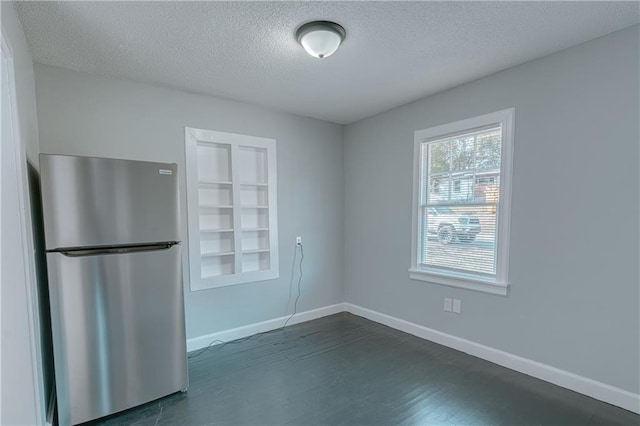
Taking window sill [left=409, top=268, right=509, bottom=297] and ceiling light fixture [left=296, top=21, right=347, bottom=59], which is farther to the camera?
window sill [left=409, top=268, right=509, bottom=297]

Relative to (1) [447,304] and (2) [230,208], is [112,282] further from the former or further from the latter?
(1) [447,304]

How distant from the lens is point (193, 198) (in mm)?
2975

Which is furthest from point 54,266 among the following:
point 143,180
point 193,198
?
point 193,198

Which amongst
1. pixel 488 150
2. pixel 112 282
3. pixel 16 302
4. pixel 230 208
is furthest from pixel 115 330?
pixel 488 150

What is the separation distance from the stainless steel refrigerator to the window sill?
7.49 ft

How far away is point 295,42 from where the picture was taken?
210 centimetres

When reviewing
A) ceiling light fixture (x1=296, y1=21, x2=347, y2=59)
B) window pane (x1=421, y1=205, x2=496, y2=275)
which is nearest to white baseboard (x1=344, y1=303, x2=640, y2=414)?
window pane (x1=421, y1=205, x2=496, y2=275)

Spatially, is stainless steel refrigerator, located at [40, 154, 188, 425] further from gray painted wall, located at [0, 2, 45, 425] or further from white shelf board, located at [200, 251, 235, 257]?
white shelf board, located at [200, 251, 235, 257]

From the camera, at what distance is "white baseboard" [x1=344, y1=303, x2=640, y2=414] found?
80.4 inches

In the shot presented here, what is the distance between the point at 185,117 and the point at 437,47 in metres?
2.27

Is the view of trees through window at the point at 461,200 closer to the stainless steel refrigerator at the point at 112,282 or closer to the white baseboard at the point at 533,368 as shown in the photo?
the white baseboard at the point at 533,368

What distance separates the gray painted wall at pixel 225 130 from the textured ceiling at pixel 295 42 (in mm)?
181

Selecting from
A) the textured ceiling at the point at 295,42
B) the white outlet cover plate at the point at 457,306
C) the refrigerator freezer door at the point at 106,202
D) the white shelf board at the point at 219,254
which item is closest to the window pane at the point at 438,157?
the textured ceiling at the point at 295,42

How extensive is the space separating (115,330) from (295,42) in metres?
2.23
